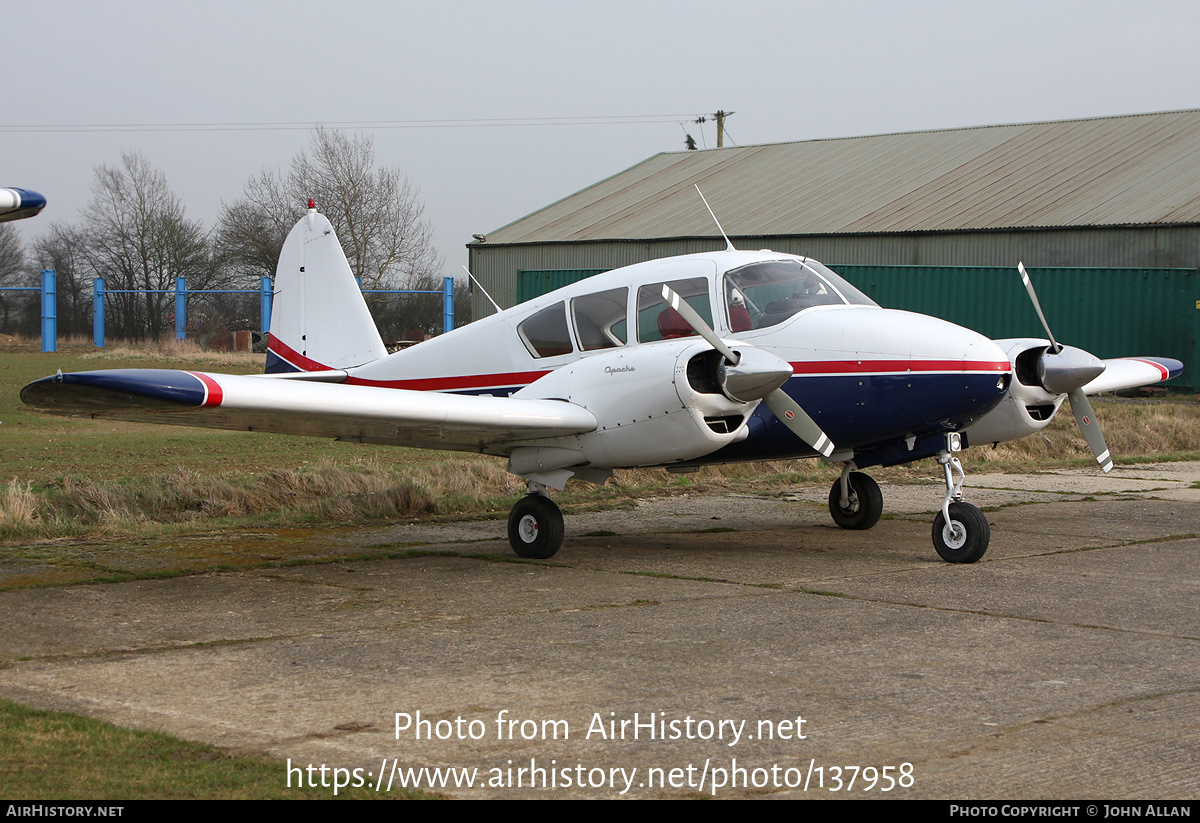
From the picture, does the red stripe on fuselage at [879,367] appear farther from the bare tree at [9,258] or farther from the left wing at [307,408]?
the bare tree at [9,258]

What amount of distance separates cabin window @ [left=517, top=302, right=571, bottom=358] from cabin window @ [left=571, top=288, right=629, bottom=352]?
15 centimetres

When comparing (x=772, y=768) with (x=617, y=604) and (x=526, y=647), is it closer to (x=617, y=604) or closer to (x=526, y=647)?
(x=526, y=647)

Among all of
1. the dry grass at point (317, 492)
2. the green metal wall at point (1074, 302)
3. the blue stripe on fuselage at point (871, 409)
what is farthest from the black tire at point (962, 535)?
the green metal wall at point (1074, 302)

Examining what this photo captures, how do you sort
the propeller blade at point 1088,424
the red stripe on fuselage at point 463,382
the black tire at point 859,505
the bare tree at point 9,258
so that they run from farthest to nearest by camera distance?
the bare tree at point 9,258
the black tire at point 859,505
the propeller blade at point 1088,424
the red stripe on fuselage at point 463,382

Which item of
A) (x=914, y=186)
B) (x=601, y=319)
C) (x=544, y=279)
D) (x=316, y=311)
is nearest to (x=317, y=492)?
(x=316, y=311)

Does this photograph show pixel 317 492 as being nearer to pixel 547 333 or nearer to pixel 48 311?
pixel 547 333

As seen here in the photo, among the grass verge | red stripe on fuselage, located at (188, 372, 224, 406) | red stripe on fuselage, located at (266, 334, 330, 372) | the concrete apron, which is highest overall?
red stripe on fuselage, located at (266, 334, 330, 372)

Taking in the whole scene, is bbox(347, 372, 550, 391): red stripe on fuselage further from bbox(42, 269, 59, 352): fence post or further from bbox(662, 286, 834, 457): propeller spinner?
bbox(42, 269, 59, 352): fence post

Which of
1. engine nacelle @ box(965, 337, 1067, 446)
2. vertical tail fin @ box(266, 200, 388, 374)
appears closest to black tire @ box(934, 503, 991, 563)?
engine nacelle @ box(965, 337, 1067, 446)

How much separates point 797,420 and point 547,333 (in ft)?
7.83

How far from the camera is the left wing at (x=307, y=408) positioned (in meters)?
7.32

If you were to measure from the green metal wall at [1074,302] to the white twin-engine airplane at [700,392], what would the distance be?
18.7 m

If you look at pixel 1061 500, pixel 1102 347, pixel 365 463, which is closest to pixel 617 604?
pixel 1061 500

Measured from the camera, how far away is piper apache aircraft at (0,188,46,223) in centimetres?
799
